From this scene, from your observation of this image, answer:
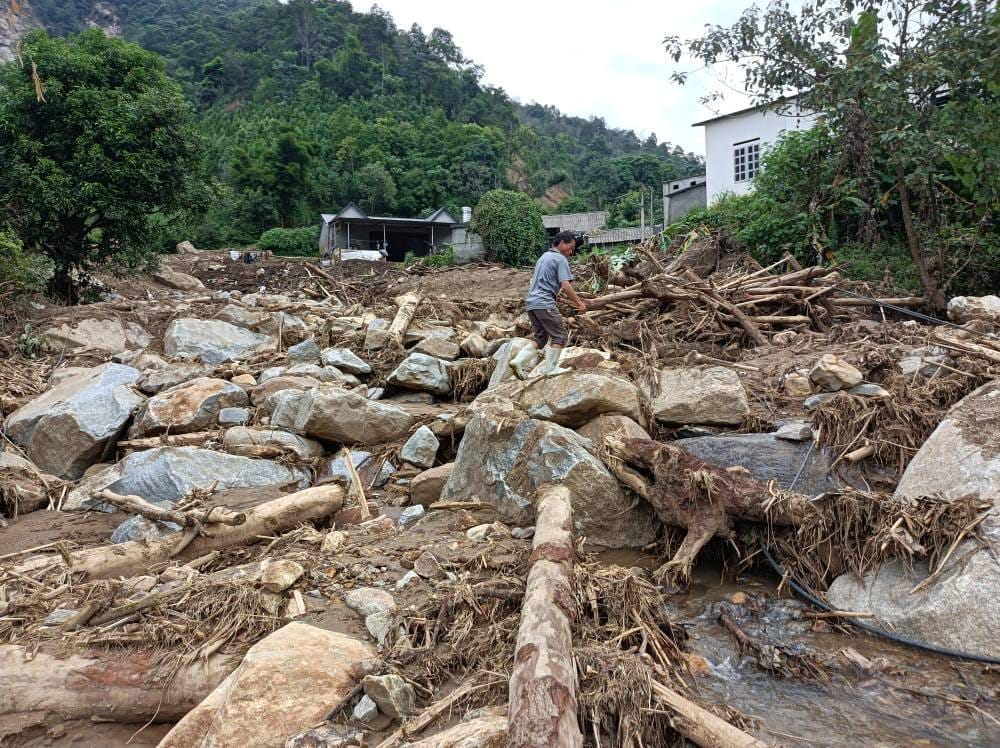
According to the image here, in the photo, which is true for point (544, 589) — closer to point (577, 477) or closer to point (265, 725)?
point (265, 725)

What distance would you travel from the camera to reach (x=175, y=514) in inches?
183

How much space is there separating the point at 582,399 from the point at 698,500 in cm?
138

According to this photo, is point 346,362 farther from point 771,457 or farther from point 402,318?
point 771,457

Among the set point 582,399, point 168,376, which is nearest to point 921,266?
point 582,399

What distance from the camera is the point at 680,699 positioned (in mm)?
2826

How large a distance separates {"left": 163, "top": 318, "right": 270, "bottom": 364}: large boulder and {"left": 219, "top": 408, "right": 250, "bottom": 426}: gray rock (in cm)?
273

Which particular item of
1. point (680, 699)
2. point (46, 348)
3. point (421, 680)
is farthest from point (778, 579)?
point (46, 348)

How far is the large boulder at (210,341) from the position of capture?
394 inches

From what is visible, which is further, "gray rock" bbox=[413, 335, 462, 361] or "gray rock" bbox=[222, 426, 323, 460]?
"gray rock" bbox=[413, 335, 462, 361]

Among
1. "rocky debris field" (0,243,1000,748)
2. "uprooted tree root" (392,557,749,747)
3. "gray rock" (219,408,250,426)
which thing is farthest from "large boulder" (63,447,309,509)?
"uprooted tree root" (392,557,749,747)

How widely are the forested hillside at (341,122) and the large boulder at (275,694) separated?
30084 millimetres

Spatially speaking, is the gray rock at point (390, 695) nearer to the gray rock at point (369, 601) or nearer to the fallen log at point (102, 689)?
the gray rock at point (369, 601)

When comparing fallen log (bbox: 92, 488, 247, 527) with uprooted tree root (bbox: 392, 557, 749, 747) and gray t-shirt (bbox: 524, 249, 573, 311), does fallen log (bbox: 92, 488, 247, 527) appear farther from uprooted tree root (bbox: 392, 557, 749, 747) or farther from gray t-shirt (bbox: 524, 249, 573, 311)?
gray t-shirt (bbox: 524, 249, 573, 311)

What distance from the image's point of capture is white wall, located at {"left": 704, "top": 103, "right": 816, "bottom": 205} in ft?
72.5
